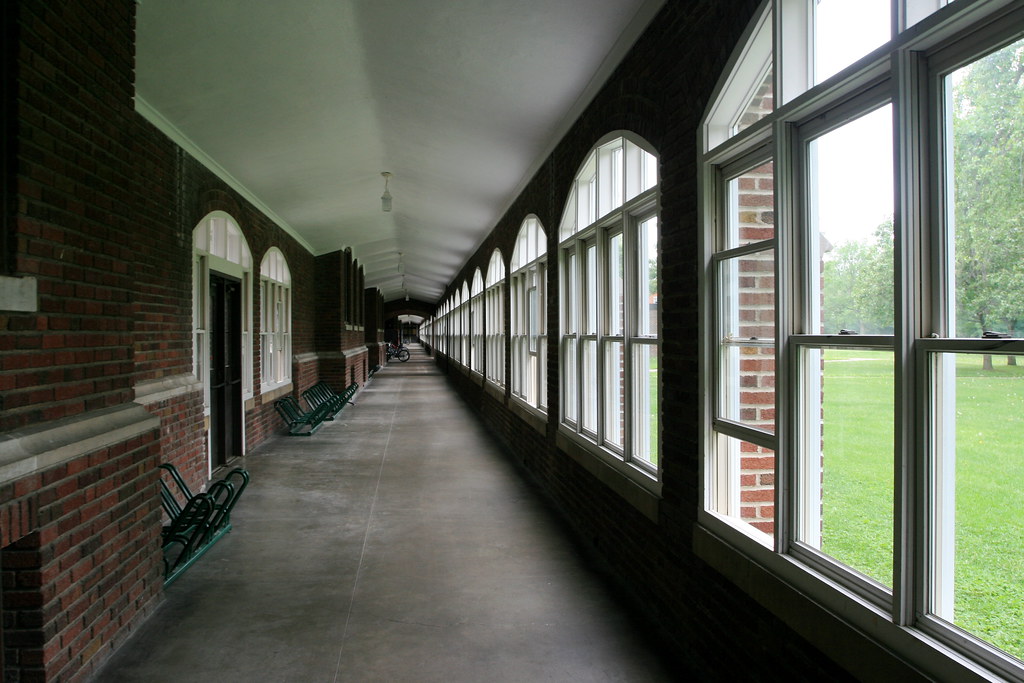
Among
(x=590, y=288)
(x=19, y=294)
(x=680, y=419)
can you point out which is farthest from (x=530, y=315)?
(x=19, y=294)

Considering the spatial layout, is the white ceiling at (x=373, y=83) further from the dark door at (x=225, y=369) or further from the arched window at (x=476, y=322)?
the arched window at (x=476, y=322)

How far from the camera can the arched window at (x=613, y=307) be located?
406cm

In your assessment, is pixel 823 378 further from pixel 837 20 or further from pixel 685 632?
pixel 685 632

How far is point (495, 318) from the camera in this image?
37.5ft

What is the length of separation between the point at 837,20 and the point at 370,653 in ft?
10.9

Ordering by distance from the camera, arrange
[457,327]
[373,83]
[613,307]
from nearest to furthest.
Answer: [613,307] < [373,83] < [457,327]

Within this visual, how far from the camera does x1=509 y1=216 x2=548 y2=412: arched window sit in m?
7.09

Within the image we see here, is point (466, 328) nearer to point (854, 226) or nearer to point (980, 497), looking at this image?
point (854, 226)

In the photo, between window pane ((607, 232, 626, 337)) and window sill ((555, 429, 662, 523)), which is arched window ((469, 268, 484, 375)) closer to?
window sill ((555, 429, 662, 523))

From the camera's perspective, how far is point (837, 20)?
2238mm

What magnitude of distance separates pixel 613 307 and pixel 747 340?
1.89m

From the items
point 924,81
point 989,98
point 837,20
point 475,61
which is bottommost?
point 989,98

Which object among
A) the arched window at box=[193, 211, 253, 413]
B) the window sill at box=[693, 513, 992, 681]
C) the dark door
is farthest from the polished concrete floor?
the arched window at box=[193, 211, 253, 413]

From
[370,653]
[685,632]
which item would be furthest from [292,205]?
[685,632]
